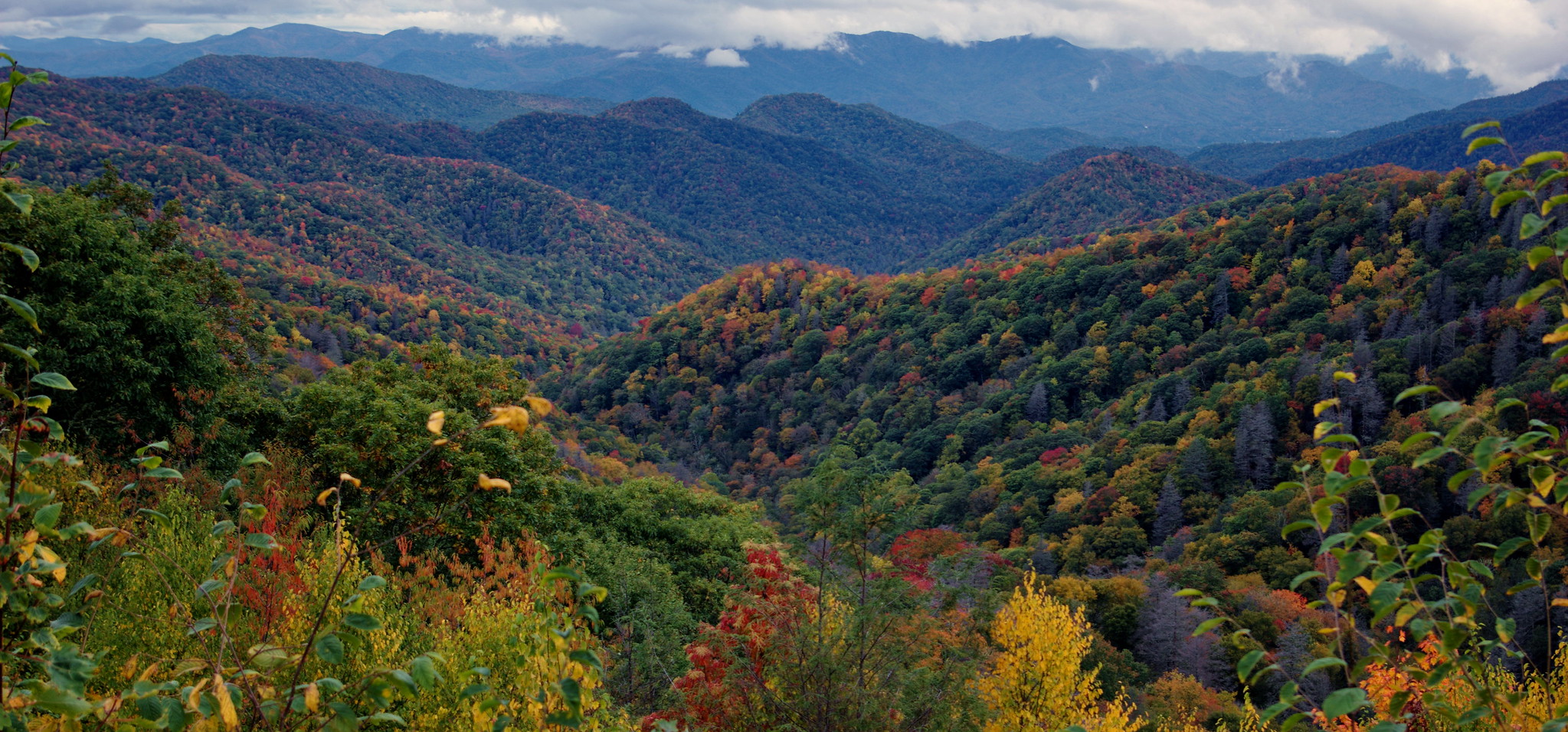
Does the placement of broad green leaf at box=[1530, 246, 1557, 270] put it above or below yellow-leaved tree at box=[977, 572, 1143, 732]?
above

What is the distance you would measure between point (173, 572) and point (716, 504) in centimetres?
2418

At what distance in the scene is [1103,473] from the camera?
194 feet

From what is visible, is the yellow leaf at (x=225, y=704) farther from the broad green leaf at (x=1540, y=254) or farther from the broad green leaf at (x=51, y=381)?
the broad green leaf at (x=1540, y=254)

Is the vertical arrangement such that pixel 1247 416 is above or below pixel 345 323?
above

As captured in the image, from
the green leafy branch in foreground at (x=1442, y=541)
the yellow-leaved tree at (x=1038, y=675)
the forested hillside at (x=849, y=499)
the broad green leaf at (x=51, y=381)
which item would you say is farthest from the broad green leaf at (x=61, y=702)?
the yellow-leaved tree at (x=1038, y=675)

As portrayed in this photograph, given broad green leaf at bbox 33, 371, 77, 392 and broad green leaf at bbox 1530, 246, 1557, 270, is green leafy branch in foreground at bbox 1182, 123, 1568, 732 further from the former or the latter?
broad green leaf at bbox 33, 371, 77, 392

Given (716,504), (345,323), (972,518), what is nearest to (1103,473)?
(972,518)

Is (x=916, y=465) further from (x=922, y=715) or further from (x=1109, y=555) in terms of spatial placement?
(x=922, y=715)

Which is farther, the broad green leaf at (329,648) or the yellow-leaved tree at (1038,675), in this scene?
the yellow-leaved tree at (1038,675)

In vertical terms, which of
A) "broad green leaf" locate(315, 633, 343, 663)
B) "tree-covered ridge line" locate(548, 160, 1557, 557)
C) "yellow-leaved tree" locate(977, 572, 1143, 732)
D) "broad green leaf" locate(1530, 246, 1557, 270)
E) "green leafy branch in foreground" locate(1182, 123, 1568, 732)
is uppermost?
"broad green leaf" locate(1530, 246, 1557, 270)

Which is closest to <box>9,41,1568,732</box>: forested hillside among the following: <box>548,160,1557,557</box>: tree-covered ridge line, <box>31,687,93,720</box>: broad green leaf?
<box>31,687,93,720</box>: broad green leaf

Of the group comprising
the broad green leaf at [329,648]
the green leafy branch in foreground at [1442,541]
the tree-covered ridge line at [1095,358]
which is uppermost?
the green leafy branch in foreground at [1442,541]

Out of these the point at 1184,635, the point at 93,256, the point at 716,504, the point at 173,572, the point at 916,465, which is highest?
the point at 93,256

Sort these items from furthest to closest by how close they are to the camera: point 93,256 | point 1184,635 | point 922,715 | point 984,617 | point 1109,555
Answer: point 1109,555 → point 1184,635 → point 93,256 → point 984,617 → point 922,715
